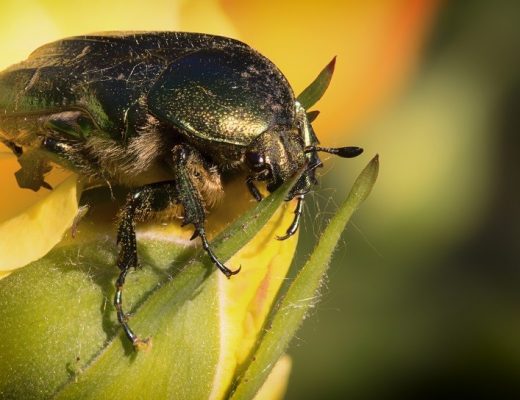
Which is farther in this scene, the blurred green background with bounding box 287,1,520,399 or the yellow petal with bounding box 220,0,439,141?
the blurred green background with bounding box 287,1,520,399

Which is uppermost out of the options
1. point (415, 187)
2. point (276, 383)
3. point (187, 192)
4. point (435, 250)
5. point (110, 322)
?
point (187, 192)

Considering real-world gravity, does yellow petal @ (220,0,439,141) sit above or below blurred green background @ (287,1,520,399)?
above

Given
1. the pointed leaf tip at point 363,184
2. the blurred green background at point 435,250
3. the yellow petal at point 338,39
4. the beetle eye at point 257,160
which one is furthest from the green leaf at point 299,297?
the blurred green background at point 435,250

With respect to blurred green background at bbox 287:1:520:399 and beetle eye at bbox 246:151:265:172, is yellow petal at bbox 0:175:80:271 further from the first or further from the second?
blurred green background at bbox 287:1:520:399

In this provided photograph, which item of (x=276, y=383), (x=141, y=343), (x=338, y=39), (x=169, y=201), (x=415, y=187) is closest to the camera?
(x=141, y=343)

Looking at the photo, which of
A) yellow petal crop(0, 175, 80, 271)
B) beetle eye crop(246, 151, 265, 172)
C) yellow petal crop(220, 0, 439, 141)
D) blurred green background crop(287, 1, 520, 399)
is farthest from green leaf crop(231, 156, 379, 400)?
blurred green background crop(287, 1, 520, 399)

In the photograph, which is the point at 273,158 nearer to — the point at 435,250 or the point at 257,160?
the point at 257,160

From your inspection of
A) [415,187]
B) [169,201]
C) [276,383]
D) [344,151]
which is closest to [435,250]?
[415,187]

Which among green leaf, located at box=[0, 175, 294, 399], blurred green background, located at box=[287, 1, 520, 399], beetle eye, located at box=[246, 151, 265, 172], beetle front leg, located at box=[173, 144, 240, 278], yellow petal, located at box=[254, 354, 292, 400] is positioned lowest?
blurred green background, located at box=[287, 1, 520, 399]

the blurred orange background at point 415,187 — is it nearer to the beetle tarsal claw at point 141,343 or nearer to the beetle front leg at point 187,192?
the beetle front leg at point 187,192
